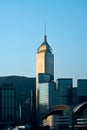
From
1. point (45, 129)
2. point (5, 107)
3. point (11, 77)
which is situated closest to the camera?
point (45, 129)

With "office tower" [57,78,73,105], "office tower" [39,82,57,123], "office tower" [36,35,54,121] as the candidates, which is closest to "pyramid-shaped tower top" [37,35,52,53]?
"office tower" [36,35,54,121]

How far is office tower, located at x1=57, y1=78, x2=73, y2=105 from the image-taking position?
547ft

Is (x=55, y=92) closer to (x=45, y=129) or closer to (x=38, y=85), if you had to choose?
(x=38, y=85)

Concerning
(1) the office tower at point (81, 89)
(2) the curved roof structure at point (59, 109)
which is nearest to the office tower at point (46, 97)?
(1) the office tower at point (81, 89)

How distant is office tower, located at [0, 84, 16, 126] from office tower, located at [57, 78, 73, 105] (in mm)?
18092

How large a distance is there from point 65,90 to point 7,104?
858 inches

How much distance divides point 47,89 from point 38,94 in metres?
6.82

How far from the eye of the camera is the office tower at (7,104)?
155 m

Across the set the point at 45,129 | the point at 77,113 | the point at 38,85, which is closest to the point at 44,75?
the point at 38,85

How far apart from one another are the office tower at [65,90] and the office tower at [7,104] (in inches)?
712

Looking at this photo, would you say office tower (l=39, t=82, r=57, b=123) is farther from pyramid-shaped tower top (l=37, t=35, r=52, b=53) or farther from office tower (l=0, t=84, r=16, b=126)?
pyramid-shaped tower top (l=37, t=35, r=52, b=53)

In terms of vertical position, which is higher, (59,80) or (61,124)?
(59,80)

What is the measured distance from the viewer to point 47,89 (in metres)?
166

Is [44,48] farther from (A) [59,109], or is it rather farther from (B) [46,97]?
(A) [59,109]
